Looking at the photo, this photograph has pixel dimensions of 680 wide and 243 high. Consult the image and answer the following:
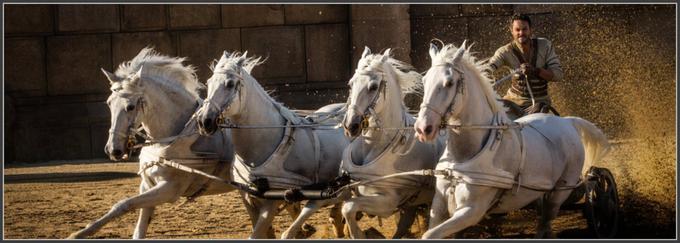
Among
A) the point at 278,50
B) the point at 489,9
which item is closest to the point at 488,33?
the point at 489,9

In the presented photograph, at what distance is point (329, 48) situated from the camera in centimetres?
1766

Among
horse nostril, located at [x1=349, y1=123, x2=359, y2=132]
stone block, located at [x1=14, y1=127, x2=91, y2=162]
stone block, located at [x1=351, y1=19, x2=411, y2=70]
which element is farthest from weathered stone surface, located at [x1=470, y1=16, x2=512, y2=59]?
horse nostril, located at [x1=349, y1=123, x2=359, y2=132]

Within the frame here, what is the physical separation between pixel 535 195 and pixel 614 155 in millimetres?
4132

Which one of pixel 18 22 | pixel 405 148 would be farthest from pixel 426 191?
pixel 18 22

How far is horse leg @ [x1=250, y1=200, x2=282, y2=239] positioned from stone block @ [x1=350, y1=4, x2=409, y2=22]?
311 inches

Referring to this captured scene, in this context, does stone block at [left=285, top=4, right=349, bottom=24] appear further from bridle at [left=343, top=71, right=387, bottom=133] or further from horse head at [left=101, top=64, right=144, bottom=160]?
bridle at [left=343, top=71, right=387, bottom=133]

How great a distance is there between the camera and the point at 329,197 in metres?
8.99

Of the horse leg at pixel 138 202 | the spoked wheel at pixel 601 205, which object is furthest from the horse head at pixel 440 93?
the horse leg at pixel 138 202

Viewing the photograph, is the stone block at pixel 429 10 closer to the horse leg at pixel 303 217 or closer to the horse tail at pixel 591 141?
the horse tail at pixel 591 141

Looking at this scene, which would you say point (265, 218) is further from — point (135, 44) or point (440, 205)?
point (135, 44)

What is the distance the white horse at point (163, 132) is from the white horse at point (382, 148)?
1216mm

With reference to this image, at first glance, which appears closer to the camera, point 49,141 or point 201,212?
point 201,212

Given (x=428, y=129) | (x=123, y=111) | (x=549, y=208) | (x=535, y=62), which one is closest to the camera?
(x=428, y=129)

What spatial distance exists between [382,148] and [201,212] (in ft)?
12.3
